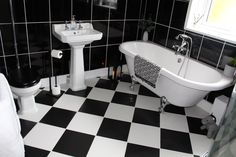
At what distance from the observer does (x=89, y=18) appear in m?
2.95

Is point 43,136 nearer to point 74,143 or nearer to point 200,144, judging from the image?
point 74,143

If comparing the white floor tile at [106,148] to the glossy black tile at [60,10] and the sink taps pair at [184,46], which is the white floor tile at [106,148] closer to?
the sink taps pair at [184,46]

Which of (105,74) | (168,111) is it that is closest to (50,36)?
(105,74)

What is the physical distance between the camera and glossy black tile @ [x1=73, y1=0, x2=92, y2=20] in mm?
2781

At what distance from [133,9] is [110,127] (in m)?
1.94

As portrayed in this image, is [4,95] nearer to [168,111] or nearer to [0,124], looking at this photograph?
[0,124]

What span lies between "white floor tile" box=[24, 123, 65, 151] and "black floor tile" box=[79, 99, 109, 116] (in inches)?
17.4

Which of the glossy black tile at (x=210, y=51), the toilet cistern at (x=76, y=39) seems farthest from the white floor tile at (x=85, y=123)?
the glossy black tile at (x=210, y=51)

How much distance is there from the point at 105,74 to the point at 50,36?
112 cm

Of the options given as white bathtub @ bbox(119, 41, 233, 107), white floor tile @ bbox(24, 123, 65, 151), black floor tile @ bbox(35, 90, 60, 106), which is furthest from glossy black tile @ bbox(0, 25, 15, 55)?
white bathtub @ bbox(119, 41, 233, 107)

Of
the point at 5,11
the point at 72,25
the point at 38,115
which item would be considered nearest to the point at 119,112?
the point at 38,115

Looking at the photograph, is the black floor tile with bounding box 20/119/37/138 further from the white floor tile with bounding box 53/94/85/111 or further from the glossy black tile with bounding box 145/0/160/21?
the glossy black tile with bounding box 145/0/160/21

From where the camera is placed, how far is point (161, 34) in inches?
130

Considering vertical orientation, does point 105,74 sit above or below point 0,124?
below
